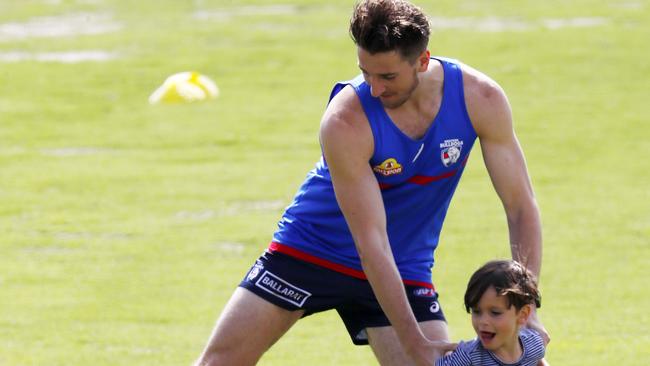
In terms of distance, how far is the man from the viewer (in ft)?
16.3

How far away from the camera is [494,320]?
4836 mm

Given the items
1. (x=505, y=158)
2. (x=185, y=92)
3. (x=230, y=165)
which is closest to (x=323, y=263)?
(x=505, y=158)

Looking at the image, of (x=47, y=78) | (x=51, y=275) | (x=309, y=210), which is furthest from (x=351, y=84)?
(x=47, y=78)

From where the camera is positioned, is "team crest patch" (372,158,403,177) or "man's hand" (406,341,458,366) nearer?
"man's hand" (406,341,458,366)

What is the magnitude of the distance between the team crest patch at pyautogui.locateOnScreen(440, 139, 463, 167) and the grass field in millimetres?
3287

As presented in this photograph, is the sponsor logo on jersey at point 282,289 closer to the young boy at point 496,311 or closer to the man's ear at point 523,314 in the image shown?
the young boy at point 496,311

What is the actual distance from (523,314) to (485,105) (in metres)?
0.83

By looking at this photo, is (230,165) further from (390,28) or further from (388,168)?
(390,28)

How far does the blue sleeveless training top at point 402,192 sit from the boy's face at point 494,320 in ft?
2.29

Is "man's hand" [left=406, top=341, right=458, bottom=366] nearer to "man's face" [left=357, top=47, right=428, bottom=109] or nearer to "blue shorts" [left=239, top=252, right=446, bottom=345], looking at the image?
"blue shorts" [left=239, top=252, right=446, bottom=345]

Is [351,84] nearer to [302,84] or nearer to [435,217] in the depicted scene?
[435,217]

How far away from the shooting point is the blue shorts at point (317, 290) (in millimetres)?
5738

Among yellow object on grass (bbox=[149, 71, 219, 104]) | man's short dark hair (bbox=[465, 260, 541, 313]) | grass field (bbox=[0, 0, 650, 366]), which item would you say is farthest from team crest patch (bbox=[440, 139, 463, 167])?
yellow object on grass (bbox=[149, 71, 219, 104])

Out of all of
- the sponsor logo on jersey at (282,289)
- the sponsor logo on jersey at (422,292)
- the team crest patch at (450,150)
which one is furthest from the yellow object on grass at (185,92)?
the team crest patch at (450,150)
